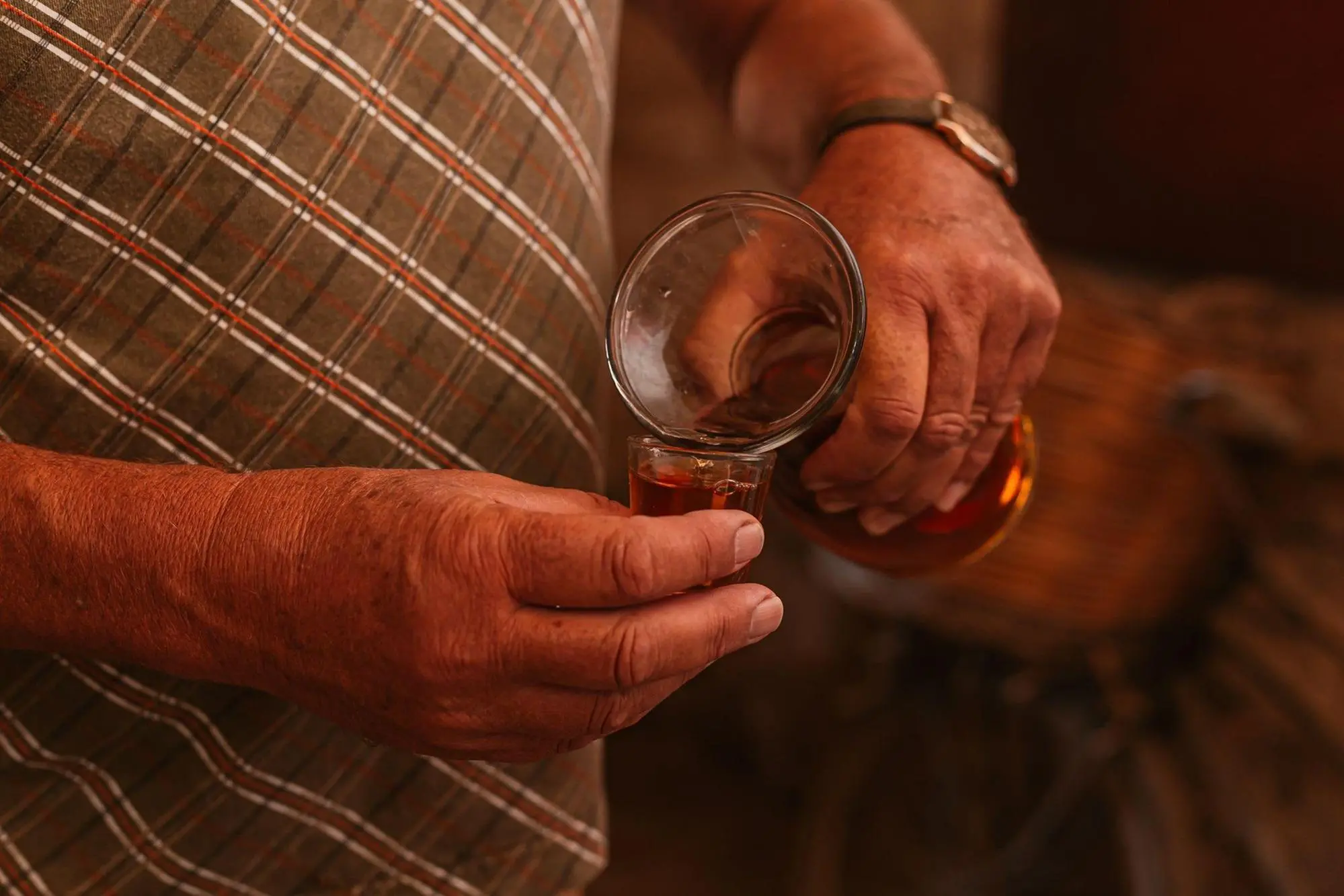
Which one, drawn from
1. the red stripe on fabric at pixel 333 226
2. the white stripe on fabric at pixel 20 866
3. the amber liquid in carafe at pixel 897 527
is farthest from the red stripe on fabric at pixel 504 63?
the white stripe on fabric at pixel 20 866

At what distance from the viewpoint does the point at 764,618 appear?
0.58 metres

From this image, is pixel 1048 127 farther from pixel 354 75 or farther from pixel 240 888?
pixel 240 888

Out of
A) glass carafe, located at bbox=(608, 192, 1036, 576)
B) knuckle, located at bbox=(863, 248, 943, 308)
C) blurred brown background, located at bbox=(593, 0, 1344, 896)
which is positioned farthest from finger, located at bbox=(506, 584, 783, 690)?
blurred brown background, located at bbox=(593, 0, 1344, 896)

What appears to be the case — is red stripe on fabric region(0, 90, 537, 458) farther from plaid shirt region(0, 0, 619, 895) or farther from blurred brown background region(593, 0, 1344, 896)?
blurred brown background region(593, 0, 1344, 896)

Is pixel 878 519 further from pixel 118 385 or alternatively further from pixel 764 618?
pixel 118 385

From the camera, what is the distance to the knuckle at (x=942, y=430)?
713 mm

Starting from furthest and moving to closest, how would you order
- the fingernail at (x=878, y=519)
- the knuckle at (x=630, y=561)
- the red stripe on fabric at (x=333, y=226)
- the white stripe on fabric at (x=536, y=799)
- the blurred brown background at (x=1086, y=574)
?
the blurred brown background at (x=1086, y=574), the white stripe on fabric at (x=536, y=799), the fingernail at (x=878, y=519), the red stripe on fabric at (x=333, y=226), the knuckle at (x=630, y=561)

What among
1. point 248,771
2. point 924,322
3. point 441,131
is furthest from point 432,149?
point 248,771

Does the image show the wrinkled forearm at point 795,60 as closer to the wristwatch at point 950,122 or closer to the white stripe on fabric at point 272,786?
the wristwatch at point 950,122

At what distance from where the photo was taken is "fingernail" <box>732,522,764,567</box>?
56cm

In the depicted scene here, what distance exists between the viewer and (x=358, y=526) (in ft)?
1.86

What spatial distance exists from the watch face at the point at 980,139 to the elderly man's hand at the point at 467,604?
1.27ft

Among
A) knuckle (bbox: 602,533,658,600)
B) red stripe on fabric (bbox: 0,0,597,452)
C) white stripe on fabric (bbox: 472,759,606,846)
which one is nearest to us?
knuckle (bbox: 602,533,658,600)

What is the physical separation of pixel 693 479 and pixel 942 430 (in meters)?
0.21
